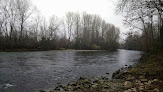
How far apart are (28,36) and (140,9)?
4515 centimetres

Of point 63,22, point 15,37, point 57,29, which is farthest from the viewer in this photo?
point 63,22

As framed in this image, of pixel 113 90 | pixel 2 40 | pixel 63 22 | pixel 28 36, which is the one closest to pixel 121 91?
pixel 113 90

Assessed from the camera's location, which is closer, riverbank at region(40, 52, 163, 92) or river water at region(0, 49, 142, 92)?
riverbank at region(40, 52, 163, 92)

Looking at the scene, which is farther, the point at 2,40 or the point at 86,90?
the point at 2,40

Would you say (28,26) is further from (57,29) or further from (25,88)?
(25,88)

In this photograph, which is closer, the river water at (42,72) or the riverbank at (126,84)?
the riverbank at (126,84)

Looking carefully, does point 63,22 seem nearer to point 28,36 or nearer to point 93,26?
point 93,26

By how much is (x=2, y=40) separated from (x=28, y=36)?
30.7 feet

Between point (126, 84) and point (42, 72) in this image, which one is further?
point (42, 72)

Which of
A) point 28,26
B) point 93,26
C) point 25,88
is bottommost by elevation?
point 25,88

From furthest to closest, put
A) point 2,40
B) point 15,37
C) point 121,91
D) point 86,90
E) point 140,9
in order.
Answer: point 15,37 < point 2,40 < point 140,9 < point 86,90 < point 121,91

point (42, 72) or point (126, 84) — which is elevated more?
point (126, 84)

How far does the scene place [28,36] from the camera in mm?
44750

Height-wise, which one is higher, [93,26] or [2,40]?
[93,26]
